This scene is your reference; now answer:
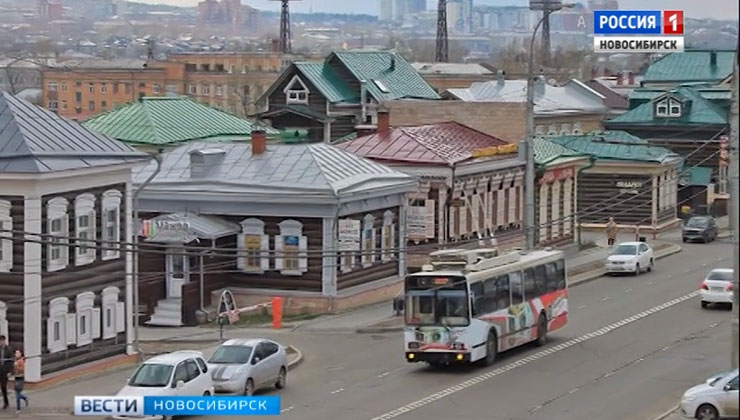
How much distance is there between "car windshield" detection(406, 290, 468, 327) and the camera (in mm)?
33844

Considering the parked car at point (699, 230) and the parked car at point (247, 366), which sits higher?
the parked car at point (699, 230)

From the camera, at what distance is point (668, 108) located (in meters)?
78.0

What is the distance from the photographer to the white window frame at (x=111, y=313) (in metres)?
36.5

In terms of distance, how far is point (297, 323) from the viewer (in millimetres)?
43656

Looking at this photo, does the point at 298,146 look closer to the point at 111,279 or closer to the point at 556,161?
the point at 111,279

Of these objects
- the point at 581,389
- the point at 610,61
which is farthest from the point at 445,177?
the point at 610,61

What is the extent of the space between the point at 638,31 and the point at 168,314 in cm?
1749

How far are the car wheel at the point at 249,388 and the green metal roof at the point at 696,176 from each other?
4758cm

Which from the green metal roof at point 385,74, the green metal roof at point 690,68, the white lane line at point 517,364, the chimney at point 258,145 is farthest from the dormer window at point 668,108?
the chimney at point 258,145

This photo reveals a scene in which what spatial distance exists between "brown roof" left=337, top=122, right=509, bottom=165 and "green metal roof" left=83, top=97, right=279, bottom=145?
15.2 ft

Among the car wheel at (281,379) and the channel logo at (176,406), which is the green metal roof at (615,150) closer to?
the car wheel at (281,379)

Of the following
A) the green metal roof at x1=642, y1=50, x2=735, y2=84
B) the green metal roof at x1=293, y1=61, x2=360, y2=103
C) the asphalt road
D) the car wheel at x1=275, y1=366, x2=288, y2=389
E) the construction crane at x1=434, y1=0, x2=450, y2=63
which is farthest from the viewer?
the construction crane at x1=434, y1=0, x2=450, y2=63

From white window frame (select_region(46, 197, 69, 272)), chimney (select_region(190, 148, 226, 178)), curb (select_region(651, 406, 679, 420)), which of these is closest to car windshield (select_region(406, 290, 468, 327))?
curb (select_region(651, 406, 679, 420))

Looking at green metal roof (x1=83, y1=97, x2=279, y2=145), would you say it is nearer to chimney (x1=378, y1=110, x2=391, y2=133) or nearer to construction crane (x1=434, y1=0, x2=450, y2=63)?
chimney (x1=378, y1=110, x2=391, y2=133)
